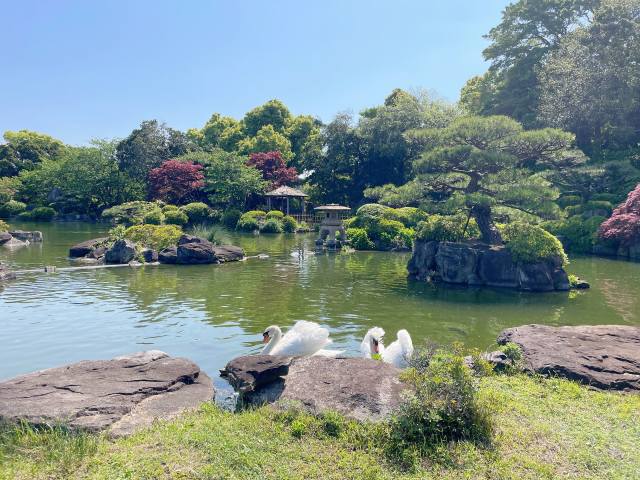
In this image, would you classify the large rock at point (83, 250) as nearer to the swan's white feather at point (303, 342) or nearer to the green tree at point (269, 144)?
the swan's white feather at point (303, 342)

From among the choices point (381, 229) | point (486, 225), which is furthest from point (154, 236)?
point (486, 225)

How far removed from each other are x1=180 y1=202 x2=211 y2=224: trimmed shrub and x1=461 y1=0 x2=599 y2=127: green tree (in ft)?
79.9

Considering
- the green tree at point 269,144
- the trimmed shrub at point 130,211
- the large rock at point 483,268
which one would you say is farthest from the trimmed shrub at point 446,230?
the green tree at point 269,144

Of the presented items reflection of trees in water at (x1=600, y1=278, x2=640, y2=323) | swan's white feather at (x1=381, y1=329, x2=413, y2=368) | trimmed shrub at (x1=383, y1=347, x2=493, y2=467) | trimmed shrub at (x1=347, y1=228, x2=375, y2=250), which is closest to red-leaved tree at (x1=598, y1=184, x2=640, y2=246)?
reflection of trees in water at (x1=600, y1=278, x2=640, y2=323)

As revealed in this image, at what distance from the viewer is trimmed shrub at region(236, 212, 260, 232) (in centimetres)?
3703

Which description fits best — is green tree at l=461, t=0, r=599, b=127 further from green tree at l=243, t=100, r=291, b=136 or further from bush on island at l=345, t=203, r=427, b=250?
green tree at l=243, t=100, r=291, b=136

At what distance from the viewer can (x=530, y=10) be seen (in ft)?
128

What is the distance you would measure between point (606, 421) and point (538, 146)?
12888 mm

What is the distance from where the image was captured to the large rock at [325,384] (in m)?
5.12

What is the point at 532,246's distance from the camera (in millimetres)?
15156

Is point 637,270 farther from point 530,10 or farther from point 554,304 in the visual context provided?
point 530,10

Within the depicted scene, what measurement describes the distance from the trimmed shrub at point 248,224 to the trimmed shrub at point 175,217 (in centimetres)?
459

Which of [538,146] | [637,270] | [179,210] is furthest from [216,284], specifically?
[179,210]

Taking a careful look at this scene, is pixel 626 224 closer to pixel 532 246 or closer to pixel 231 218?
pixel 532 246
